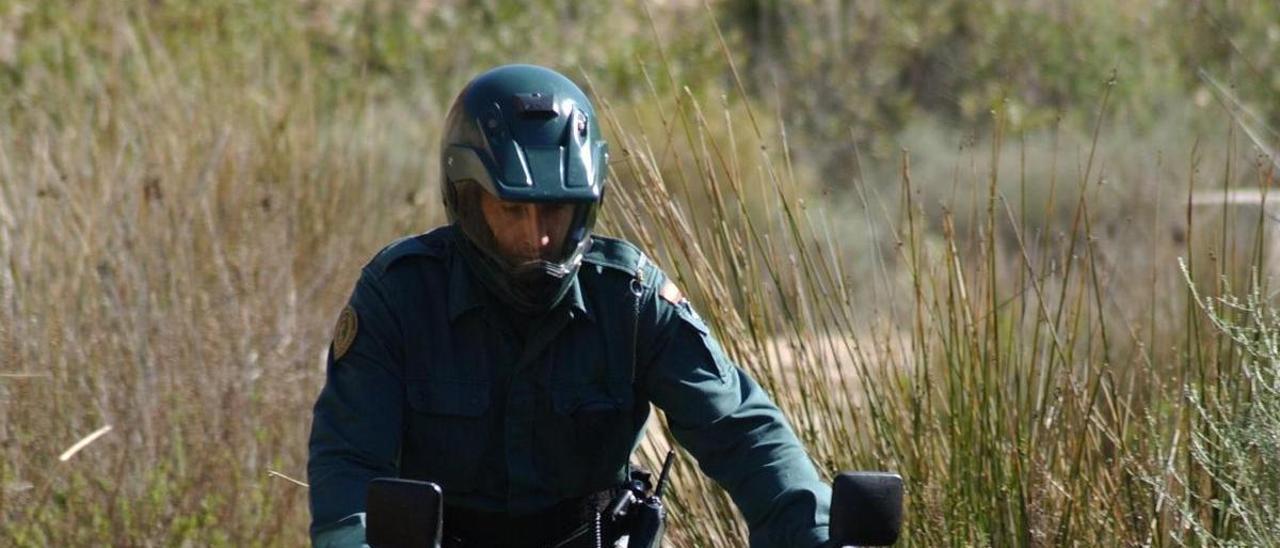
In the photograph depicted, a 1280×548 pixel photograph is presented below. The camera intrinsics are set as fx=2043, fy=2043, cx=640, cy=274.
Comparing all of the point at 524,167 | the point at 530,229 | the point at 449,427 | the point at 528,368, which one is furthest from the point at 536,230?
the point at 449,427

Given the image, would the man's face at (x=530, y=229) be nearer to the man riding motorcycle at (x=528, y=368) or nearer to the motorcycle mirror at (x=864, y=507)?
the man riding motorcycle at (x=528, y=368)

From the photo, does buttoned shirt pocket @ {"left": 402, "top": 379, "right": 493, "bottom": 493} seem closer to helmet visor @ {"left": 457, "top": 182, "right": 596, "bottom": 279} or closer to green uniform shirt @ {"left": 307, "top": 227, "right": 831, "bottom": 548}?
green uniform shirt @ {"left": 307, "top": 227, "right": 831, "bottom": 548}

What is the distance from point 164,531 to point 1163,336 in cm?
312

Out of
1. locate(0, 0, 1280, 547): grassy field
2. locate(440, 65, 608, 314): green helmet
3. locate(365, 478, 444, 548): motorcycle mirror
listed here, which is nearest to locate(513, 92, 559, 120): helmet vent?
locate(440, 65, 608, 314): green helmet

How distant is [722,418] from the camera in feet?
11.7

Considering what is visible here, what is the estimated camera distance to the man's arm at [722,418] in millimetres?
3484

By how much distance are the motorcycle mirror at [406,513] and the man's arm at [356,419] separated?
11.7 inches

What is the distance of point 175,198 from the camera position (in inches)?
269

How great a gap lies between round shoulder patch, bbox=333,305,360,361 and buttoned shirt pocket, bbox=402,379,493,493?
0.40 ft

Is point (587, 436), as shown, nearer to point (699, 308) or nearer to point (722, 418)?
point (722, 418)

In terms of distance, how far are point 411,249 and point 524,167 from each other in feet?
1.29

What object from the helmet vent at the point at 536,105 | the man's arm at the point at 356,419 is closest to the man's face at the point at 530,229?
the helmet vent at the point at 536,105

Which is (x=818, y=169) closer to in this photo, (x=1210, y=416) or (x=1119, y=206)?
(x=1119, y=206)

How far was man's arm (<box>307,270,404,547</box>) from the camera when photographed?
3303 mm
